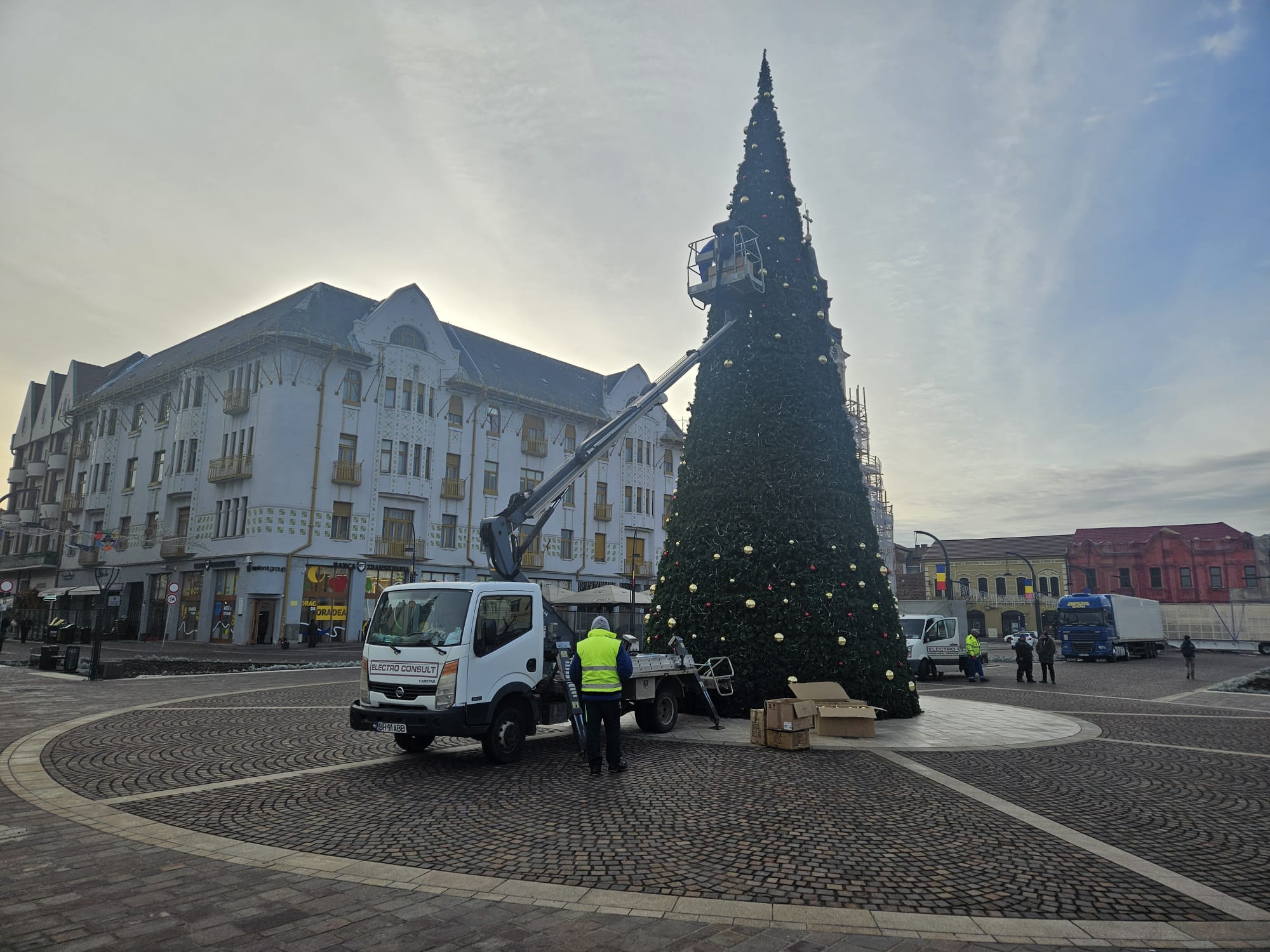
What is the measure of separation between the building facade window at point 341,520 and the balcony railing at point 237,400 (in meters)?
6.37

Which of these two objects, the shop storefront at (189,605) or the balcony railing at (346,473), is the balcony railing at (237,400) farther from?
the shop storefront at (189,605)

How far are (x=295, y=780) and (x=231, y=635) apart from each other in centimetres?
3103

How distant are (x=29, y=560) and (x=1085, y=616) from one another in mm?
66219

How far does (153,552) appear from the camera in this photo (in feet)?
137

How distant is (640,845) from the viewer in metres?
6.09

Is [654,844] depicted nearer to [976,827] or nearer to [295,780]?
[976,827]

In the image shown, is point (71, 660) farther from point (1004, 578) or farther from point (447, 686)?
point (1004, 578)

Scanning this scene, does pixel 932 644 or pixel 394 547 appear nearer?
pixel 932 644

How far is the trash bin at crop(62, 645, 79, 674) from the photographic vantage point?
71.3ft

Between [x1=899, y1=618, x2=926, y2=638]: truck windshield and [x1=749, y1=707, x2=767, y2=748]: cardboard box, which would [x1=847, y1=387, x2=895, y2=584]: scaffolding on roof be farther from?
[x1=749, y1=707, x2=767, y2=748]: cardboard box

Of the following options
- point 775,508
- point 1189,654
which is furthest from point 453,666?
point 1189,654

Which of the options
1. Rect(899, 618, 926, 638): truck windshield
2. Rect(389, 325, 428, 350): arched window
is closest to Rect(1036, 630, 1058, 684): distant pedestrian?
Rect(899, 618, 926, 638): truck windshield

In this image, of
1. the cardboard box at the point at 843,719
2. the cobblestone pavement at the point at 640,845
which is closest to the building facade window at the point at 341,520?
the cobblestone pavement at the point at 640,845

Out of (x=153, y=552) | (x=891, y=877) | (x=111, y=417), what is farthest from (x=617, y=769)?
(x=111, y=417)
